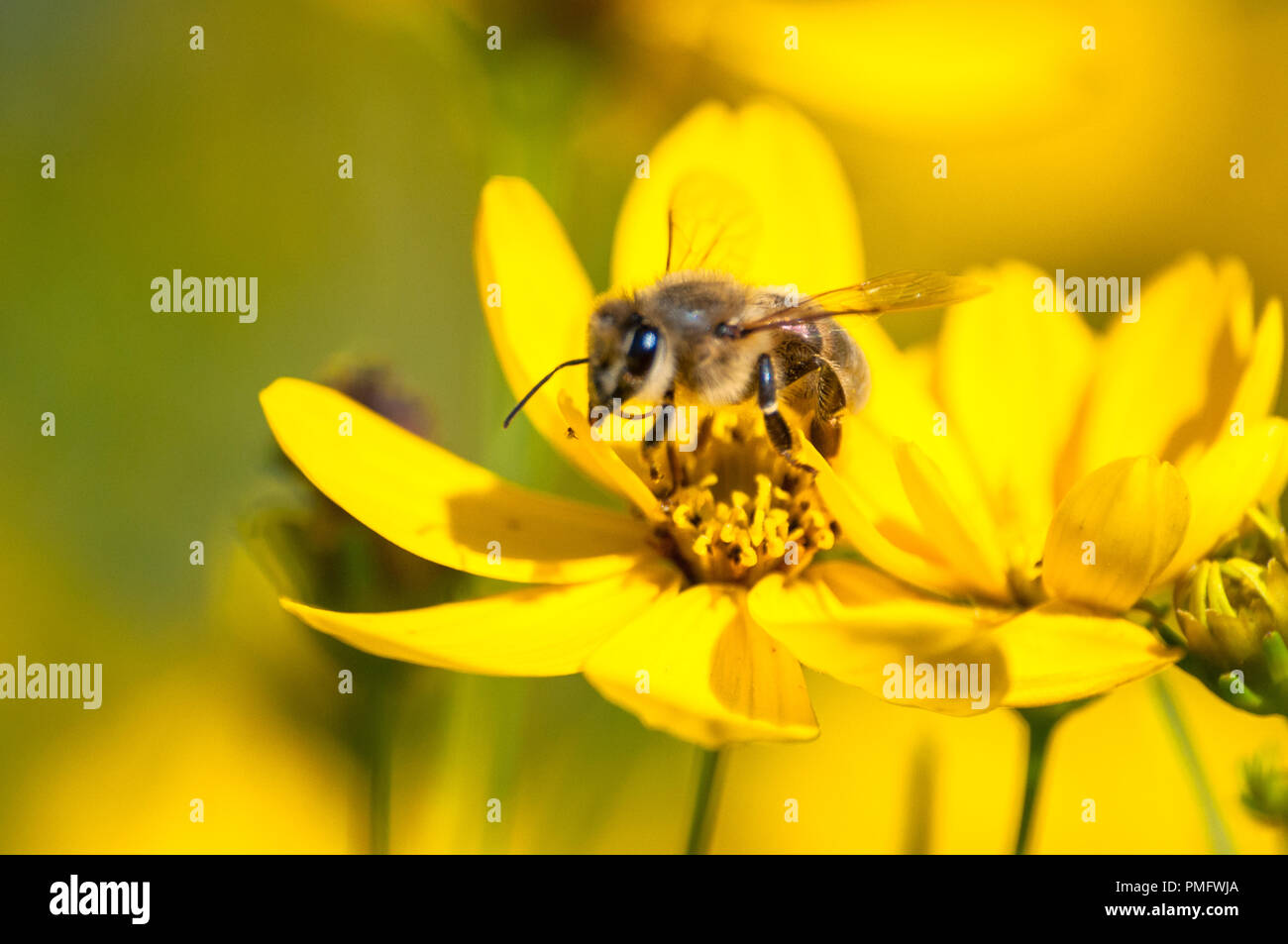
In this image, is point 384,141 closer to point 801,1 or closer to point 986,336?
point 801,1

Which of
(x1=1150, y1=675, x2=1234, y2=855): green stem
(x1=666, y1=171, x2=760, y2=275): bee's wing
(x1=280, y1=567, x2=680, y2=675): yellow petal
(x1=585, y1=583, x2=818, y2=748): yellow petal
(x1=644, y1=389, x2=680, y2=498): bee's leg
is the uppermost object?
(x1=666, y1=171, x2=760, y2=275): bee's wing

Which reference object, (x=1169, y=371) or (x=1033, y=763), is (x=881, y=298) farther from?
(x=1033, y=763)

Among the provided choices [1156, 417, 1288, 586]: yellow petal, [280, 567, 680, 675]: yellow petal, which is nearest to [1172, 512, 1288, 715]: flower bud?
[1156, 417, 1288, 586]: yellow petal

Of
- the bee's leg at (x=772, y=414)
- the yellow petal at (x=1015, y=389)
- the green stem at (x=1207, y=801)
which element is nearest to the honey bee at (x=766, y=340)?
the bee's leg at (x=772, y=414)

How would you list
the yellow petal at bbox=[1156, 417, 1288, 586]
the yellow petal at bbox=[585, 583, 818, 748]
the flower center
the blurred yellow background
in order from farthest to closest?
1. the blurred yellow background
2. the flower center
3. the yellow petal at bbox=[1156, 417, 1288, 586]
4. the yellow petal at bbox=[585, 583, 818, 748]

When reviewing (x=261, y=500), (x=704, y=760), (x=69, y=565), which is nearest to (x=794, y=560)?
(x=704, y=760)

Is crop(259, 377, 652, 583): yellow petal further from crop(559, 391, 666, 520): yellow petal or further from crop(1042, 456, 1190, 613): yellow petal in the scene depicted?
crop(1042, 456, 1190, 613): yellow petal
